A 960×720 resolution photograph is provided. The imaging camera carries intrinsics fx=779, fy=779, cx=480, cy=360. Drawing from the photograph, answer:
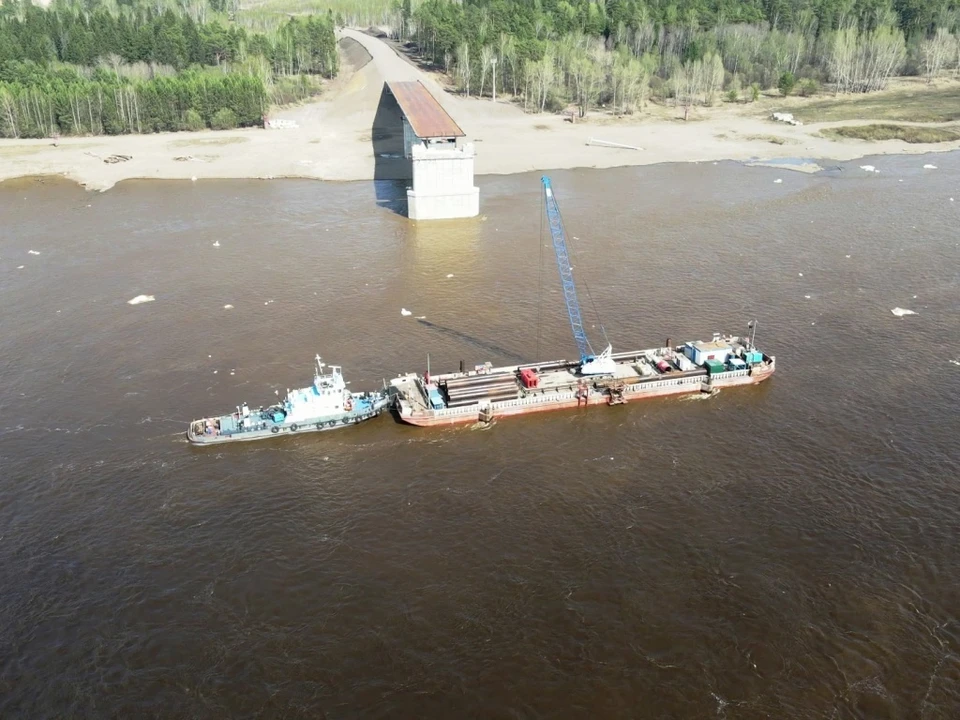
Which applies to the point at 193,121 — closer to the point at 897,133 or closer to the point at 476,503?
the point at 476,503

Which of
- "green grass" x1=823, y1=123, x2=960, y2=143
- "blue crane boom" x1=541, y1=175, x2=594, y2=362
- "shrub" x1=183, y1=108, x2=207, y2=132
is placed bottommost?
"blue crane boom" x1=541, y1=175, x2=594, y2=362

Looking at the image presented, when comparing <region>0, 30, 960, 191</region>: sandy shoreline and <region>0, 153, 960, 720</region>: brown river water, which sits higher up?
<region>0, 30, 960, 191</region>: sandy shoreline

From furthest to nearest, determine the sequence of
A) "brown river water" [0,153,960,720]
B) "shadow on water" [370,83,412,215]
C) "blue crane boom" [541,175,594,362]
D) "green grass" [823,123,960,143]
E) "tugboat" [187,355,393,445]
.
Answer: "green grass" [823,123,960,143] < "shadow on water" [370,83,412,215] < "blue crane boom" [541,175,594,362] < "tugboat" [187,355,393,445] < "brown river water" [0,153,960,720]

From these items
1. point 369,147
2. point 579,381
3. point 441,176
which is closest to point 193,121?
point 369,147

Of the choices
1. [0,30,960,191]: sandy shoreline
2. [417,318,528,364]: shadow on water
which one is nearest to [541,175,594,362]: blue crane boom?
[417,318,528,364]: shadow on water

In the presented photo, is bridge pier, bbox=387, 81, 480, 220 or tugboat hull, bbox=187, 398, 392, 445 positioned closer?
tugboat hull, bbox=187, 398, 392, 445

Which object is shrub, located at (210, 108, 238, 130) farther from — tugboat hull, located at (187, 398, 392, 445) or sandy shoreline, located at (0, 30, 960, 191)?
tugboat hull, located at (187, 398, 392, 445)

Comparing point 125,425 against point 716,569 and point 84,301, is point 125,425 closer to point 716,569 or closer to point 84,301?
point 84,301
